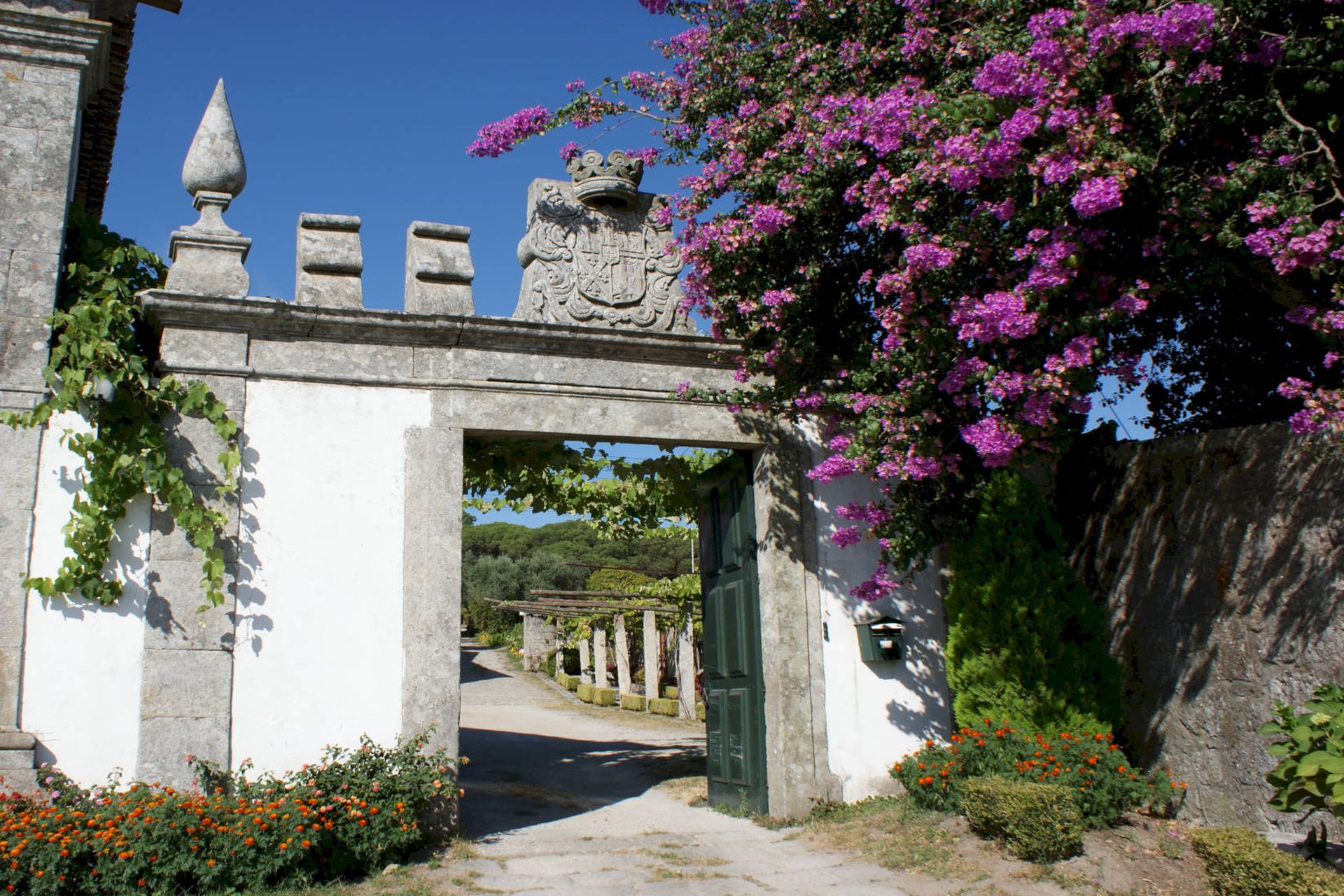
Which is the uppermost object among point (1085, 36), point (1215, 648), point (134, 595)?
point (1085, 36)

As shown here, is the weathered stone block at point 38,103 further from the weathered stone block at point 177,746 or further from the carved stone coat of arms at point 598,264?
the weathered stone block at point 177,746

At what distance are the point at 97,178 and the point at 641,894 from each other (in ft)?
23.6

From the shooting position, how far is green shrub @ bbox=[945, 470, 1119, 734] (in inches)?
258

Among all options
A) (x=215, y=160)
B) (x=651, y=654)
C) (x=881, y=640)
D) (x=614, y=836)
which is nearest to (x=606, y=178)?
(x=215, y=160)

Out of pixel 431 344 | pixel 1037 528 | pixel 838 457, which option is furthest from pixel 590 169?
pixel 1037 528

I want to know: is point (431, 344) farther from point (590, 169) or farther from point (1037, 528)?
point (1037, 528)

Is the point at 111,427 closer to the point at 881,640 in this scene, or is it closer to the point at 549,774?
the point at 881,640

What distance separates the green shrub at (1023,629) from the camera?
6.55 meters

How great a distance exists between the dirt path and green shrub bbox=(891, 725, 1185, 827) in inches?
33.0

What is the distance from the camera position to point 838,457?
642 centimetres

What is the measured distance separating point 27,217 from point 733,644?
5.13m

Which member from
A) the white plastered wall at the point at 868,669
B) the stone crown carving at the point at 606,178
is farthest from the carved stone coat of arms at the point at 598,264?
the white plastered wall at the point at 868,669

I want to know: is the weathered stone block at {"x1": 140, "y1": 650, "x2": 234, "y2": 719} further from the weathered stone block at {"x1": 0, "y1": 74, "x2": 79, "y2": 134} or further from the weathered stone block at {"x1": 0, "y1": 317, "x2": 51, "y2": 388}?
the weathered stone block at {"x1": 0, "y1": 74, "x2": 79, "y2": 134}

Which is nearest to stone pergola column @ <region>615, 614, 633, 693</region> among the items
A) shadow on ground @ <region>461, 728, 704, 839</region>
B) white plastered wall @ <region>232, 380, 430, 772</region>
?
shadow on ground @ <region>461, 728, 704, 839</region>
